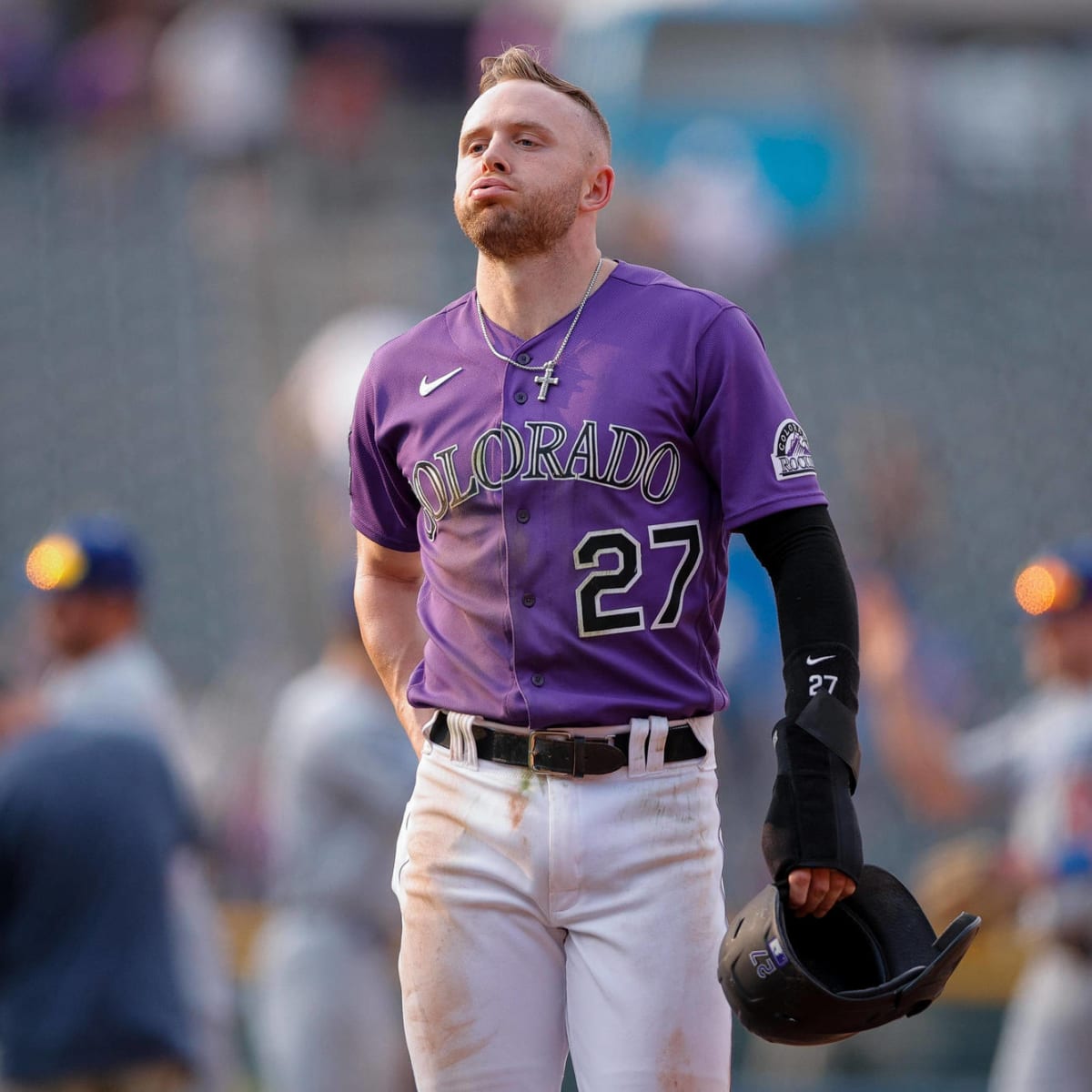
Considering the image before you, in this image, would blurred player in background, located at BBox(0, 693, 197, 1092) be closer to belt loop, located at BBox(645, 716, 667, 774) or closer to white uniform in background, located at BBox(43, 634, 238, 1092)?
white uniform in background, located at BBox(43, 634, 238, 1092)

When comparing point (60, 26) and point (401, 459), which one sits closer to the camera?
point (401, 459)

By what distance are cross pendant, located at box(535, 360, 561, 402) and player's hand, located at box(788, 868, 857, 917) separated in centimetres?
89

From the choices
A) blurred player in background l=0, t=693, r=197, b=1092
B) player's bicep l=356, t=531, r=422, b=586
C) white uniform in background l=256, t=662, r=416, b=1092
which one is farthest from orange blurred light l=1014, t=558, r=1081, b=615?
player's bicep l=356, t=531, r=422, b=586

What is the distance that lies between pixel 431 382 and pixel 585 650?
0.57 meters

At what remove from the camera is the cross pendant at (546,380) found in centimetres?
310

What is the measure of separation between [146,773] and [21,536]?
805cm

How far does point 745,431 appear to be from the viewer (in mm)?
3018

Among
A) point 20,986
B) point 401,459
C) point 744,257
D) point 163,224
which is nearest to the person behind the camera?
point 401,459

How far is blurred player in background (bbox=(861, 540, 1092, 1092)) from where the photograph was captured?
5926 mm

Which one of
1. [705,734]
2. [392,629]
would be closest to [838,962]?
[705,734]

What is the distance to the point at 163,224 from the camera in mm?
15422

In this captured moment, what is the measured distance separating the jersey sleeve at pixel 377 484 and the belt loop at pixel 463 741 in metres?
0.46

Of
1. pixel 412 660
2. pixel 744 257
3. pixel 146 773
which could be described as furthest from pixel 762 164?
pixel 412 660

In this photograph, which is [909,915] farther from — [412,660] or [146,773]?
[146,773]
